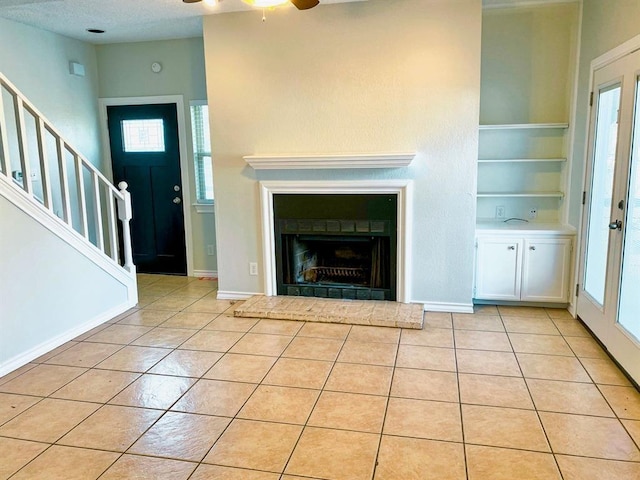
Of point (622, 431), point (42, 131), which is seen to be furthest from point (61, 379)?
point (622, 431)

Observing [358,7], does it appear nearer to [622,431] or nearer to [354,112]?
[354,112]

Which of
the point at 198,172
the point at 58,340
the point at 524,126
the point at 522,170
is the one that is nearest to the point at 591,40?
the point at 524,126

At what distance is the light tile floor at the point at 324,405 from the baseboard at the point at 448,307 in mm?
224

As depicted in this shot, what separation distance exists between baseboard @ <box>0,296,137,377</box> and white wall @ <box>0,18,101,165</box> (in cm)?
207

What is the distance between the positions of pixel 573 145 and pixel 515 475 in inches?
121

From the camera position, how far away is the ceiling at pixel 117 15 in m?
3.97

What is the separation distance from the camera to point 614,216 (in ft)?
10.5

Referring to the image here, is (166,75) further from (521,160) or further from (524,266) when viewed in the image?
(524,266)

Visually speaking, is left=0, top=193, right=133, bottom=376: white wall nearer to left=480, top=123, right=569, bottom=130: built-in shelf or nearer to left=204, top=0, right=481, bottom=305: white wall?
left=204, top=0, right=481, bottom=305: white wall

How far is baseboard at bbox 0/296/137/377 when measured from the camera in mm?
3243

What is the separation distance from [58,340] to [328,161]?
2.54 m

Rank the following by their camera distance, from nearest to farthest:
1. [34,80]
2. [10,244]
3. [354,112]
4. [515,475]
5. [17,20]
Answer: [515,475]
[10,244]
[354,112]
[17,20]
[34,80]

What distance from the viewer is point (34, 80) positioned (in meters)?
4.75

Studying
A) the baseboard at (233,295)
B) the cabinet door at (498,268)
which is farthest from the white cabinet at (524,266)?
the baseboard at (233,295)
